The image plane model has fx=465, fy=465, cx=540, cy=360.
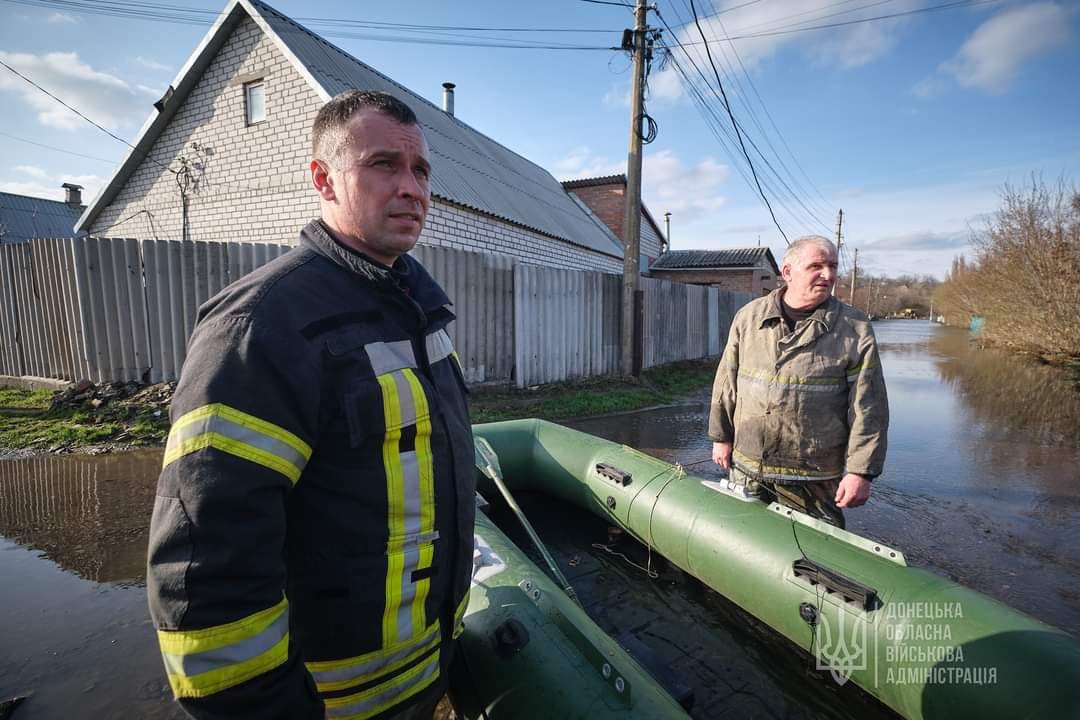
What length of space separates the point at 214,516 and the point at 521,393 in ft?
23.8

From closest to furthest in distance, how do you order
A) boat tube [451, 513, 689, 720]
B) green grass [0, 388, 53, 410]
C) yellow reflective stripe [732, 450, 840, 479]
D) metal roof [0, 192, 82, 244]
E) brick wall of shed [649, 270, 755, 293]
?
boat tube [451, 513, 689, 720] → yellow reflective stripe [732, 450, 840, 479] → green grass [0, 388, 53, 410] → metal roof [0, 192, 82, 244] → brick wall of shed [649, 270, 755, 293]

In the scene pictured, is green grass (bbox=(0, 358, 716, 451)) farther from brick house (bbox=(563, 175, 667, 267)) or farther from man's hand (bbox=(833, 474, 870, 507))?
brick house (bbox=(563, 175, 667, 267))

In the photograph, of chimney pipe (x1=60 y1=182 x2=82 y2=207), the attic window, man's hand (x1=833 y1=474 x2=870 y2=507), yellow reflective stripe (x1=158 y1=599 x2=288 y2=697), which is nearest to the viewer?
yellow reflective stripe (x1=158 y1=599 x2=288 y2=697)

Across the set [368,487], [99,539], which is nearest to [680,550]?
[368,487]

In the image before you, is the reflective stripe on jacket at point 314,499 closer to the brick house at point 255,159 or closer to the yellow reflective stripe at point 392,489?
the yellow reflective stripe at point 392,489

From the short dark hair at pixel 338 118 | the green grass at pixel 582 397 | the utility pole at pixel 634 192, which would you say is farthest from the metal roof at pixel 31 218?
the short dark hair at pixel 338 118

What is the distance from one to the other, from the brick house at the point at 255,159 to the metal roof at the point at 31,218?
16035mm

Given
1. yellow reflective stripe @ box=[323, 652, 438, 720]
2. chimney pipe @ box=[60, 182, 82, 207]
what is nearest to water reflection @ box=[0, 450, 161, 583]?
yellow reflective stripe @ box=[323, 652, 438, 720]

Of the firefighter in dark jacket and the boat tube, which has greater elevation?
the firefighter in dark jacket

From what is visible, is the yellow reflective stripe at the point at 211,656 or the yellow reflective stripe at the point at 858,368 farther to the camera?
the yellow reflective stripe at the point at 858,368

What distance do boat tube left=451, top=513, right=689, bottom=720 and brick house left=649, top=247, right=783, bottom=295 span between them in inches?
913

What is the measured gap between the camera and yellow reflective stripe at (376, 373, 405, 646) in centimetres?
107

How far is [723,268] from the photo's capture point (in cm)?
2395

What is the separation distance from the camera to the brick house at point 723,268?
77.3 feet
